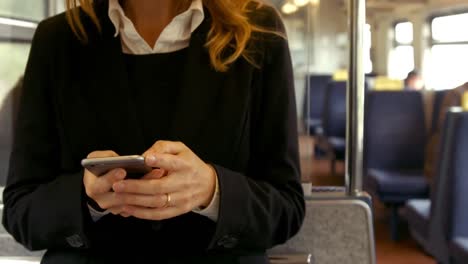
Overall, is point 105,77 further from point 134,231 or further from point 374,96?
point 374,96

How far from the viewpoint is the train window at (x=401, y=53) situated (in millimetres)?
8427

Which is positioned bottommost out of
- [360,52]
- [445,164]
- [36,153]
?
[445,164]

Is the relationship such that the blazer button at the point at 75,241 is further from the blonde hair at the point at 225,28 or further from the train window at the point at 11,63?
the train window at the point at 11,63

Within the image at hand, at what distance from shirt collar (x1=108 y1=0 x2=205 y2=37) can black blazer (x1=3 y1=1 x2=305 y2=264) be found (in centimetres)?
2

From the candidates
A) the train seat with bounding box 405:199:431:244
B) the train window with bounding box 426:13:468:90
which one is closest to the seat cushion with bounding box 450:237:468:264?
the train seat with bounding box 405:199:431:244

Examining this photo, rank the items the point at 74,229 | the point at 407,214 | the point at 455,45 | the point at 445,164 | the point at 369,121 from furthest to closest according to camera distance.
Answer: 1. the point at 455,45
2. the point at 369,121
3. the point at 407,214
4. the point at 445,164
5. the point at 74,229

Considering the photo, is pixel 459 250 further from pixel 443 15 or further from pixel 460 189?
pixel 443 15

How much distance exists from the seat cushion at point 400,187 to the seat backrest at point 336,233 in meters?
2.68

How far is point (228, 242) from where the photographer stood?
730 millimetres

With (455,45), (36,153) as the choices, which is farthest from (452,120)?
(455,45)

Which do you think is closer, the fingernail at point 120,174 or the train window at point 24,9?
the fingernail at point 120,174

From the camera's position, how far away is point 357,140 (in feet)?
3.53

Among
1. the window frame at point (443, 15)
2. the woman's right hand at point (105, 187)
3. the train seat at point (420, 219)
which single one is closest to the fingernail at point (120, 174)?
the woman's right hand at point (105, 187)

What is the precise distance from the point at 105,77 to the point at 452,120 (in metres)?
2.01
